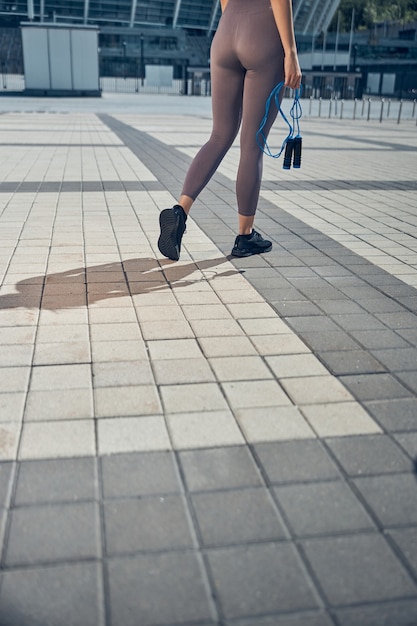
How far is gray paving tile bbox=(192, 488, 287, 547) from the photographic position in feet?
5.97

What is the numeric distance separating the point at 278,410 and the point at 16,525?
109 centimetres

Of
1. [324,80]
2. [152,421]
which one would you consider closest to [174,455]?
[152,421]

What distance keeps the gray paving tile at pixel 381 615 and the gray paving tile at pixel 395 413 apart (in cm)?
89

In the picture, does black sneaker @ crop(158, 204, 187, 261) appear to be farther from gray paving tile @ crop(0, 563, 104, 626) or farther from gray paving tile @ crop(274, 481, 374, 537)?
gray paving tile @ crop(0, 563, 104, 626)

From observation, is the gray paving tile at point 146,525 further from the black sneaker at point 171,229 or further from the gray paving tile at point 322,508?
the black sneaker at point 171,229

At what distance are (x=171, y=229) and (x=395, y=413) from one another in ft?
7.77

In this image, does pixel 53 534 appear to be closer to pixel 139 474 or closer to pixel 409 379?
pixel 139 474

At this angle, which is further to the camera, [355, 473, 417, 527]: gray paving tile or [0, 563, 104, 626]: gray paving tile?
[355, 473, 417, 527]: gray paving tile

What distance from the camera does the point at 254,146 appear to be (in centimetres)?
456

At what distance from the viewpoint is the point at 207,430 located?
2.38 metres

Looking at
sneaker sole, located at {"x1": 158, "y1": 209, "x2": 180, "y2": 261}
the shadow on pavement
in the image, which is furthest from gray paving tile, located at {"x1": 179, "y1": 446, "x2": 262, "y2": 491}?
sneaker sole, located at {"x1": 158, "y1": 209, "x2": 180, "y2": 261}

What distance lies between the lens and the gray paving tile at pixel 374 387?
267cm

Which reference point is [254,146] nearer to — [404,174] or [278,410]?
[278,410]

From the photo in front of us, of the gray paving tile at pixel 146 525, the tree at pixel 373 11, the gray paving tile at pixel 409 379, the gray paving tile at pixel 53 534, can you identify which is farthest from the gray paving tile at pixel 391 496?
the tree at pixel 373 11
